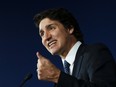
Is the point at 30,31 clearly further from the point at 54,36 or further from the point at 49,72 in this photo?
the point at 49,72

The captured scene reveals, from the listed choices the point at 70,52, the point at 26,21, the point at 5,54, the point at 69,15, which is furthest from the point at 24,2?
the point at 70,52

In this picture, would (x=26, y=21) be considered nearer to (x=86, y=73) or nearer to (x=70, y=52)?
(x=70, y=52)

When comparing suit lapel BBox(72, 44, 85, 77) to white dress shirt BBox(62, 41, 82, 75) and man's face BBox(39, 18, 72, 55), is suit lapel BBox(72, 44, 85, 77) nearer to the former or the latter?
white dress shirt BBox(62, 41, 82, 75)

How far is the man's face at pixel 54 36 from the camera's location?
1.62 meters

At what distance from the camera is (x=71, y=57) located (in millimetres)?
1539

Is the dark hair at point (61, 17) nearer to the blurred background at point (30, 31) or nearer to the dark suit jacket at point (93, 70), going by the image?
the dark suit jacket at point (93, 70)

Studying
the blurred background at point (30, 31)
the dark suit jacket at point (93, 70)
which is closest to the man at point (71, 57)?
the dark suit jacket at point (93, 70)

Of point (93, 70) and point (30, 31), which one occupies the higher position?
point (30, 31)

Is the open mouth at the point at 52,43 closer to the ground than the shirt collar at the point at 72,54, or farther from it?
farther from it

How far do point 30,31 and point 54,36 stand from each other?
130 cm

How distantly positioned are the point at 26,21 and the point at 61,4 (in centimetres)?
31

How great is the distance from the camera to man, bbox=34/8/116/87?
1.24 metres

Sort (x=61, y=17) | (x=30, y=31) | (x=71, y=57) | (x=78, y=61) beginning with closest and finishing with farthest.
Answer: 1. (x=78, y=61)
2. (x=71, y=57)
3. (x=61, y=17)
4. (x=30, y=31)

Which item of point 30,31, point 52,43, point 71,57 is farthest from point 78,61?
point 30,31
